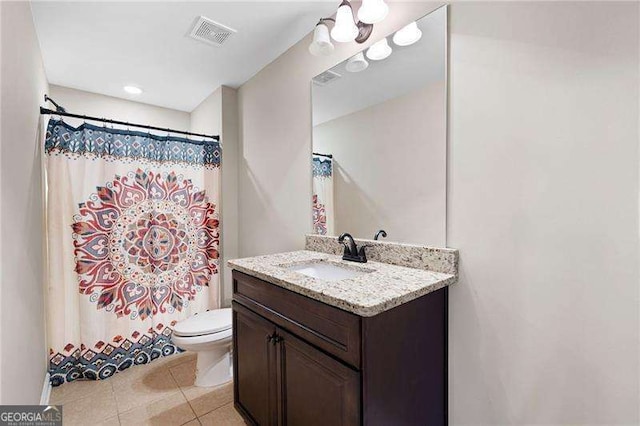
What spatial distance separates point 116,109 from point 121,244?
1.65 metres

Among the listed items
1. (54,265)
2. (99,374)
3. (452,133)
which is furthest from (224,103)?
(99,374)

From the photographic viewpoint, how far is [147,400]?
1.82 metres

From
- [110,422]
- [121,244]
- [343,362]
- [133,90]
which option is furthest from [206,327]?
[133,90]

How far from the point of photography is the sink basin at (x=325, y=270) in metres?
1.51

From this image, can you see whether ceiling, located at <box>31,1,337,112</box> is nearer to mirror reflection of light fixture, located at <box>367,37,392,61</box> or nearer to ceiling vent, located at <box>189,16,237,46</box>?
ceiling vent, located at <box>189,16,237,46</box>

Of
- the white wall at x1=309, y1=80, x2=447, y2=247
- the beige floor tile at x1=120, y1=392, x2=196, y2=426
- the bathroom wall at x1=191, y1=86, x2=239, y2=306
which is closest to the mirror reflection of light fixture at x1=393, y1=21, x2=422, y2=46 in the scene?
the white wall at x1=309, y1=80, x2=447, y2=247

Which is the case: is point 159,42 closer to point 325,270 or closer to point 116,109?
point 116,109

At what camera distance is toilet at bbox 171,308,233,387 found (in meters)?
1.86

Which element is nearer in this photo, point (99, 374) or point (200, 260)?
point (99, 374)

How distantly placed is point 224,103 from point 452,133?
222 cm

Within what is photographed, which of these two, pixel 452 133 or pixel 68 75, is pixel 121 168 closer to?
pixel 68 75

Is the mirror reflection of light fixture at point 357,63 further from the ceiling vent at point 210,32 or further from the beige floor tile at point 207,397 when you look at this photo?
the beige floor tile at point 207,397

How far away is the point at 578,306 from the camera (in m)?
0.93

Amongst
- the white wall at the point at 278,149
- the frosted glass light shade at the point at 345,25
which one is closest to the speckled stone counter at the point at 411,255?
the white wall at the point at 278,149
